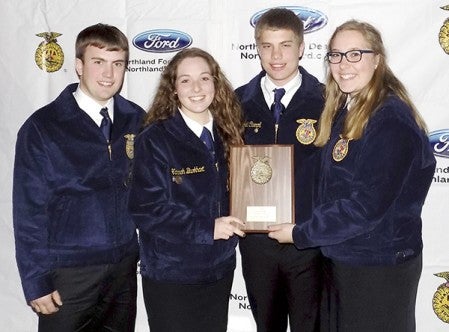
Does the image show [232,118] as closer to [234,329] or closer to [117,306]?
[117,306]

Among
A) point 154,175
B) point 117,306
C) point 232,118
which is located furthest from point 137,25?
point 117,306

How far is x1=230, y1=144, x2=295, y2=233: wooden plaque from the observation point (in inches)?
89.0

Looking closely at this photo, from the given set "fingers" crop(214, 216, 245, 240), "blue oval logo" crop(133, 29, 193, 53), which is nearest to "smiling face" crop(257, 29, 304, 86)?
"fingers" crop(214, 216, 245, 240)

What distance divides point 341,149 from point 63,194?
3.97 ft

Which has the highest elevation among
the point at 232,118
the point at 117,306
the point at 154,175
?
the point at 232,118

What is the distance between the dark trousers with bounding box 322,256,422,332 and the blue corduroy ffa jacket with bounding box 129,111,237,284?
54 cm

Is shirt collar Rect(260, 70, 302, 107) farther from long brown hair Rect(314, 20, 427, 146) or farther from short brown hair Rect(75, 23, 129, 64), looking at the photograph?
short brown hair Rect(75, 23, 129, 64)

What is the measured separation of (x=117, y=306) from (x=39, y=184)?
2.33 feet

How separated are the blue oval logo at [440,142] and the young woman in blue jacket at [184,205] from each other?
1.40 m

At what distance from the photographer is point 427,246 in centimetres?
309

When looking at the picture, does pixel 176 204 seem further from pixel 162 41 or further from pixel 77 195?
pixel 162 41

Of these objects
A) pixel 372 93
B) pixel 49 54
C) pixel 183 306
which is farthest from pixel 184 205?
pixel 49 54

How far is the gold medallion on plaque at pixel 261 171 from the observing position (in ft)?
7.41

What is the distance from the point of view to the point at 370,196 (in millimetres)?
1950
